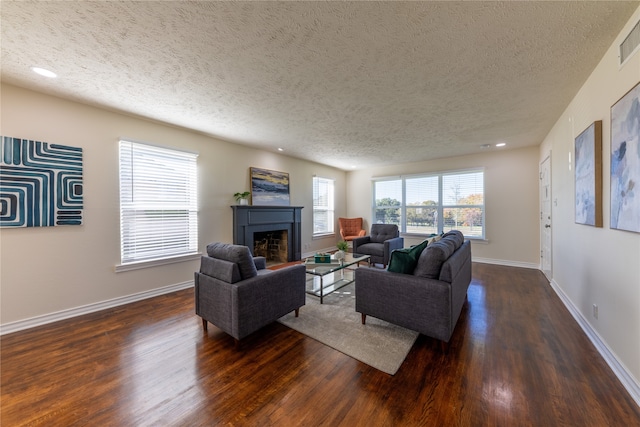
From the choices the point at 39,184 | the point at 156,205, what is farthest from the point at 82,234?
the point at 156,205

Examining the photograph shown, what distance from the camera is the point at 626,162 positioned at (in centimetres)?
159

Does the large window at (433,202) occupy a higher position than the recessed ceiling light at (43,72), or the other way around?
the recessed ceiling light at (43,72)

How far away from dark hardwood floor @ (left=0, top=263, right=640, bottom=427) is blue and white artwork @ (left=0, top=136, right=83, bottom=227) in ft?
3.81

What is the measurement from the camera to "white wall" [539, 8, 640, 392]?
158 cm

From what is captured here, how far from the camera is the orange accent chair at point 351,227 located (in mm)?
6373

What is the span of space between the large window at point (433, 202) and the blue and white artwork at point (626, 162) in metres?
3.78

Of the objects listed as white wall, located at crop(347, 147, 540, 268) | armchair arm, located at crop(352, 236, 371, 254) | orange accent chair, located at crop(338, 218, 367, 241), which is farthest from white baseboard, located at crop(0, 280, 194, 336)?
white wall, located at crop(347, 147, 540, 268)

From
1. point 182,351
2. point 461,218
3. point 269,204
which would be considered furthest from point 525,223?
point 182,351

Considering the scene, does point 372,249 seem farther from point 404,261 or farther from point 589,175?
point 589,175

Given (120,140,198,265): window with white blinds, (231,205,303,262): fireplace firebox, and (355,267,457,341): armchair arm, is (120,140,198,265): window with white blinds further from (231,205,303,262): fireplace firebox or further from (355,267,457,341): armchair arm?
(355,267,457,341): armchair arm

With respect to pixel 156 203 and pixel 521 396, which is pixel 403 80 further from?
pixel 156 203

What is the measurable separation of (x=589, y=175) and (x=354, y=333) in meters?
2.58

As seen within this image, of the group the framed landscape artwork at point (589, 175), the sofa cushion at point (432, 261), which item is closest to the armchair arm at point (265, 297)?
the sofa cushion at point (432, 261)

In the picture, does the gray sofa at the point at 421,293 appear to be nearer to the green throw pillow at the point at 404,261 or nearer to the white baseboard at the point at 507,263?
the green throw pillow at the point at 404,261
